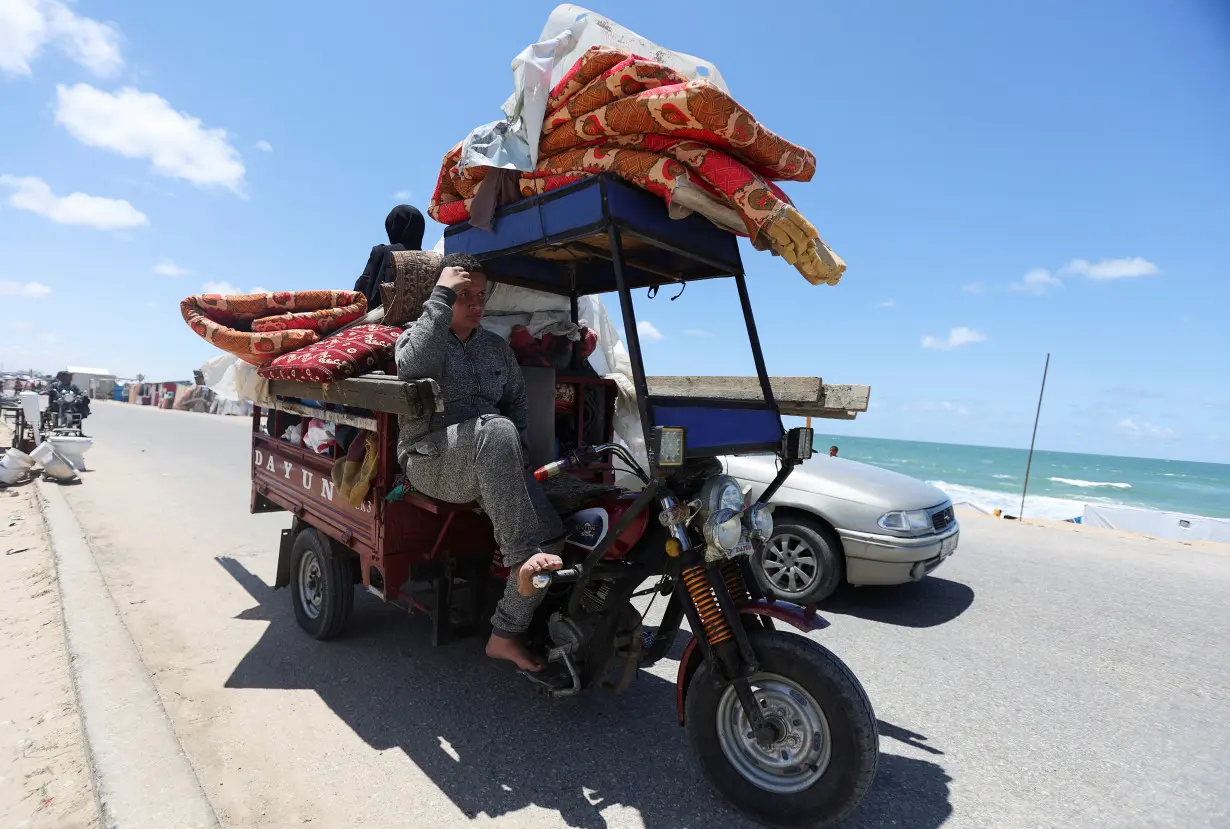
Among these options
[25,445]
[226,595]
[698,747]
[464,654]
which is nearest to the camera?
[698,747]

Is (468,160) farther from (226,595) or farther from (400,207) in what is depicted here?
(226,595)

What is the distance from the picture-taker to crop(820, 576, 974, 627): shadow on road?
17.4 ft

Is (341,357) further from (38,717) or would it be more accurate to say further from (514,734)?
(38,717)

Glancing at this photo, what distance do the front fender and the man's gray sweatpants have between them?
74 cm

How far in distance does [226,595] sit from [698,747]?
4462mm

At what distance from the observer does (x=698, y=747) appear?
2.70 meters

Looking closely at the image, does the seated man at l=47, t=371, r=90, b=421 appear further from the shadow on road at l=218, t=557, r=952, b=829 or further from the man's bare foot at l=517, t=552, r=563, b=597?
the man's bare foot at l=517, t=552, r=563, b=597

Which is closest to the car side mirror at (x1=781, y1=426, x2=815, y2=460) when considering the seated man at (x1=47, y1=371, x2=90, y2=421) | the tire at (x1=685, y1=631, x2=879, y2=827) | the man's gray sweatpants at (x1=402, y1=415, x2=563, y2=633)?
the tire at (x1=685, y1=631, x2=879, y2=827)

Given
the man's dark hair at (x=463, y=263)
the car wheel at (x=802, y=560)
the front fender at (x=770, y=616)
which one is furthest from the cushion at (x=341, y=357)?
the car wheel at (x=802, y=560)

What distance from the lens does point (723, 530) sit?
251 centimetres

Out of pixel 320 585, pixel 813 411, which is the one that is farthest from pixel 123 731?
pixel 813 411

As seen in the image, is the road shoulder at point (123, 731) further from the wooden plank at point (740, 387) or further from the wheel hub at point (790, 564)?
the wheel hub at point (790, 564)

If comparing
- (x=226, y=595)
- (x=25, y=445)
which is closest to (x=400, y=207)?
(x=226, y=595)

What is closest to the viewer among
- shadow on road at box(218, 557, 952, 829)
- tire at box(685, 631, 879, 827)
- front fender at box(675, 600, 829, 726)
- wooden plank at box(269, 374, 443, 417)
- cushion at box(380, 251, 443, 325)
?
tire at box(685, 631, 879, 827)
